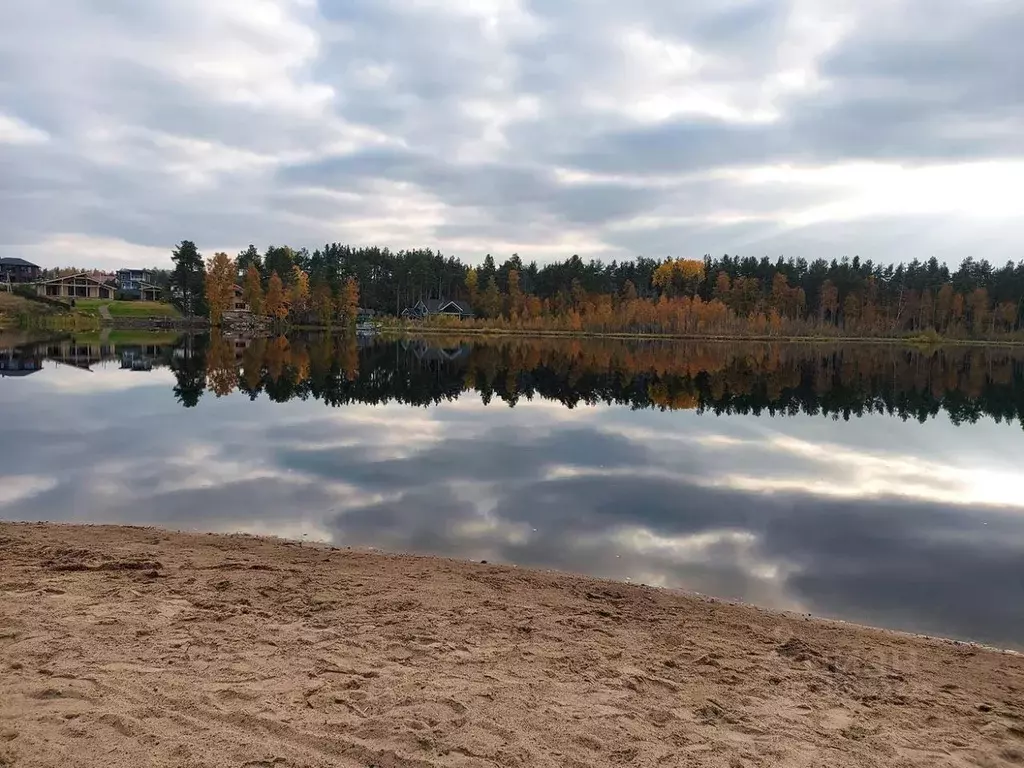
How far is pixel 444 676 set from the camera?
5336mm

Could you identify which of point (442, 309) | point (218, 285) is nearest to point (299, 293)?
point (218, 285)

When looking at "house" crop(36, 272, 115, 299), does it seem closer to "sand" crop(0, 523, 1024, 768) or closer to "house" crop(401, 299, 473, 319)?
"house" crop(401, 299, 473, 319)

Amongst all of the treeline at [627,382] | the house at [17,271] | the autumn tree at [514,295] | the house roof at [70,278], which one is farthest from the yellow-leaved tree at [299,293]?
the treeline at [627,382]

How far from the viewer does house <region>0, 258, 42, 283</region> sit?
110m

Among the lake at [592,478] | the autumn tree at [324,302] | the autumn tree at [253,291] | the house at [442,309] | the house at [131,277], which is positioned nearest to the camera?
the lake at [592,478]

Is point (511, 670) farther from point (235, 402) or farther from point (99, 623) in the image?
point (235, 402)

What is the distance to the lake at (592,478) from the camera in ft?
31.7

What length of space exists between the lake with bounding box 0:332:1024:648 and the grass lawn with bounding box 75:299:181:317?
7431 cm

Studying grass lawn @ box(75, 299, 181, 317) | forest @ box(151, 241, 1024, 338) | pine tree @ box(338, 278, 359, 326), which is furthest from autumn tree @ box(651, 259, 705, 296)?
grass lawn @ box(75, 299, 181, 317)

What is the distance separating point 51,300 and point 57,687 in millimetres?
103669

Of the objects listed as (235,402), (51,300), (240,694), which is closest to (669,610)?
(240,694)

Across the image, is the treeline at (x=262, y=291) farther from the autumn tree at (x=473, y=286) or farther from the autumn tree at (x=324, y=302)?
the autumn tree at (x=473, y=286)

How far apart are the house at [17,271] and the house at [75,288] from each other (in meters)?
5.16

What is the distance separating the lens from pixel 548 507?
1234cm
